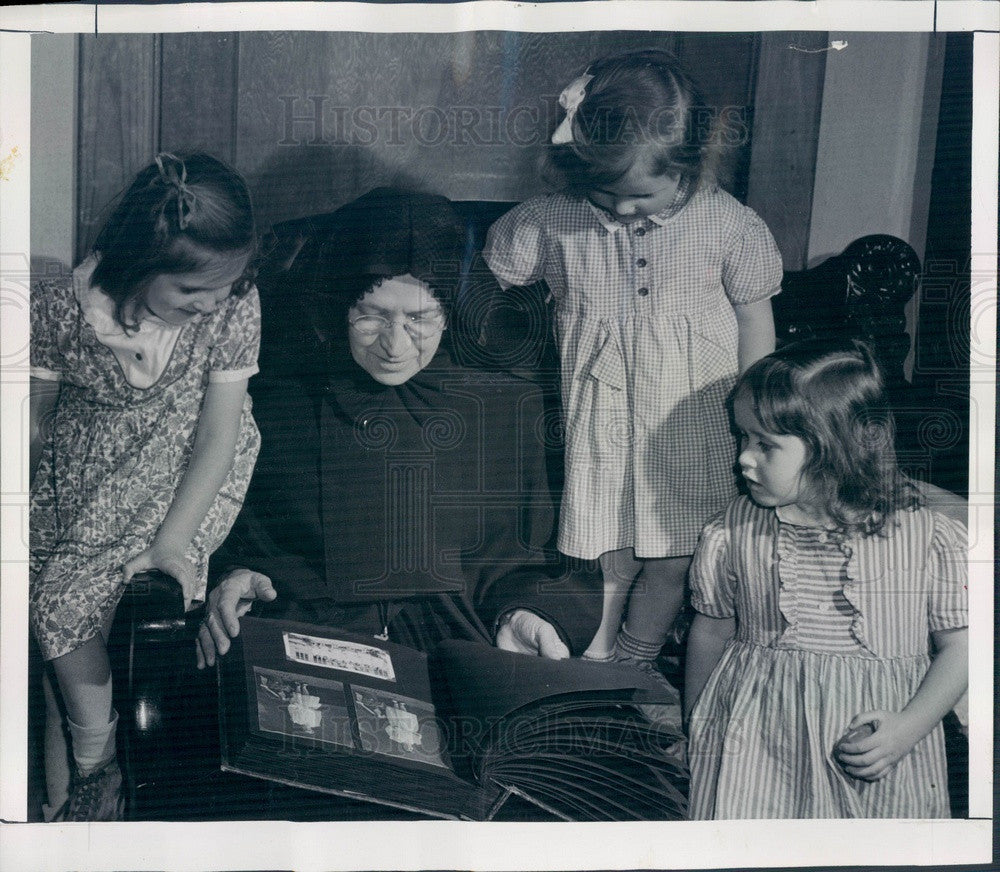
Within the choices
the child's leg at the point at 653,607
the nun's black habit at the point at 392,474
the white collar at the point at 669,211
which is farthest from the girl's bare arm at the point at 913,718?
the white collar at the point at 669,211

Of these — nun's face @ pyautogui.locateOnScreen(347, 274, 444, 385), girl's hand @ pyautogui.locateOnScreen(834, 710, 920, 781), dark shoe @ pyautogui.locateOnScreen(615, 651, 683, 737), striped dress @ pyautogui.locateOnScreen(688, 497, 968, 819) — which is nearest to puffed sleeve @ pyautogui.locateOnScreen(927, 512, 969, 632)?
striped dress @ pyautogui.locateOnScreen(688, 497, 968, 819)

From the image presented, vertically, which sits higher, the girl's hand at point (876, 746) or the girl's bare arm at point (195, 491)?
the girl's bare arm at point (195, 491)

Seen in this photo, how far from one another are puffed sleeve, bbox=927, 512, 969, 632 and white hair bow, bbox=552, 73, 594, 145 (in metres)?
0.90

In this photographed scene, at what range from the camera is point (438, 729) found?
1653 mm

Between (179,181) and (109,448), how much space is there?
0.47 m

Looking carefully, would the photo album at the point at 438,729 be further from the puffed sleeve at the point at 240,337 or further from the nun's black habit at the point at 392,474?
the puffed sleeve at the point at 240,337

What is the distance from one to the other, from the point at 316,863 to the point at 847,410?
1190 mm

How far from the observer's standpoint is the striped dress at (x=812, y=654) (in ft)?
5.32

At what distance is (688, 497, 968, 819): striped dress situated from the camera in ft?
5.32

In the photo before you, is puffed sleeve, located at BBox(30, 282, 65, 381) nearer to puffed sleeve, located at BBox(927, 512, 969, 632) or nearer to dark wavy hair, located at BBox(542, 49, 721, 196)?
dark wavy hair, located at BBox(542, 49, 721, 196)

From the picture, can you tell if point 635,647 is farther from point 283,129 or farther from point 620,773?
point 283,129

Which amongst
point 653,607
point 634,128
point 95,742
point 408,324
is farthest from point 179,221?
point 653,607

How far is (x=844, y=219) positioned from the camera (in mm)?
1639

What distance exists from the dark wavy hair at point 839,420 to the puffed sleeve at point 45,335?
1.16 m
